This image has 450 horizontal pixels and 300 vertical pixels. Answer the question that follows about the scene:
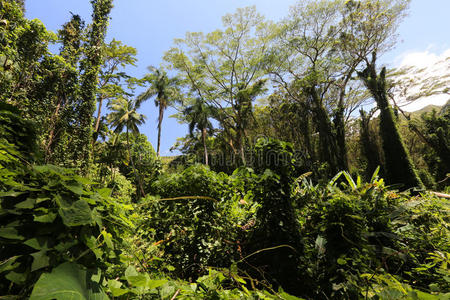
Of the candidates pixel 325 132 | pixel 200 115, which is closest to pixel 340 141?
pixel 325 132

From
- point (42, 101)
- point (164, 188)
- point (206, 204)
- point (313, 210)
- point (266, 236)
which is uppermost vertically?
point (42, 101)

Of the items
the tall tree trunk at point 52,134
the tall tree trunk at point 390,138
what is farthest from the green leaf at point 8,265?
the tall tree trunk at point 390,138

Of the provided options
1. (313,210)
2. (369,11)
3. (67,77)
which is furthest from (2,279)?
(369,11)

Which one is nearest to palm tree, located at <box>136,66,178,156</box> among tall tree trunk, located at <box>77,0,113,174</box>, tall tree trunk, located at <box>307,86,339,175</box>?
tall tree trunk, located at <box>77,0,113,174</box>

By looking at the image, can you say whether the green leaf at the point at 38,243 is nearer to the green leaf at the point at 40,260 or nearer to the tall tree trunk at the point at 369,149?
the green leaf at the point at 40,260

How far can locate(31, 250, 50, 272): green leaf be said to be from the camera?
0.55 m

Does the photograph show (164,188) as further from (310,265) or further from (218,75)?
(218,75)

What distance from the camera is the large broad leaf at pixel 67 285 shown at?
20.0 inches

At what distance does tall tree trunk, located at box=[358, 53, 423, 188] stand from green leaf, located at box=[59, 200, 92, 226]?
17214mm

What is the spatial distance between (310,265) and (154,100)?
28980 mm

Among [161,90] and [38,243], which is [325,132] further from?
[161,90]

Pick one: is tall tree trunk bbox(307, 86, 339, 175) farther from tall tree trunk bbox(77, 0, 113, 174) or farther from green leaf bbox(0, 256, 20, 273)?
green leaf bbox(0, 256, 20, 273)

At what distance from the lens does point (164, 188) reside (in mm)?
2295

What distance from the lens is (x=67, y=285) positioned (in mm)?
548
